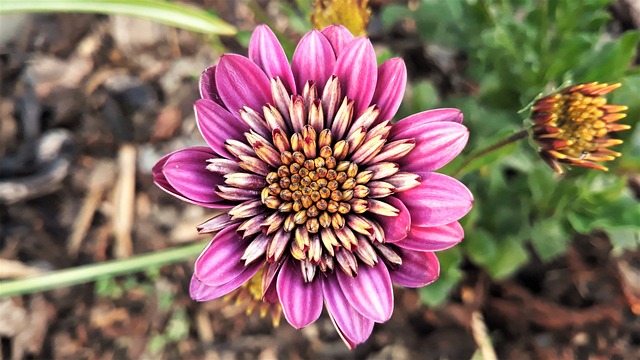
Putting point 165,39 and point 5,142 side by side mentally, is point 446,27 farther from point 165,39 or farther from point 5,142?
point 5,142

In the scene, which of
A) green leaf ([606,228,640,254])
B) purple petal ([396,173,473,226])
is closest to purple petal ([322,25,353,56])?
purple petal ([396,173,473,226])

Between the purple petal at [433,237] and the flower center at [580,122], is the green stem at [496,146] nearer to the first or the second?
the flower center at [580,122]

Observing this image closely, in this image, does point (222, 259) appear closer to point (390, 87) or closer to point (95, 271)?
point (390, 87)

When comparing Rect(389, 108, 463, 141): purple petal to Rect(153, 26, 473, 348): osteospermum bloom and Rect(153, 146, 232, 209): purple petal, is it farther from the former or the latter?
Rect(153, 146, 232, 209): purple petal

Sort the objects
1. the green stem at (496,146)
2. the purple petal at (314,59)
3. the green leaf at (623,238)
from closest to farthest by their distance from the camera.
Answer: the purple petal at (314,59) < the green stem at (496,146) < the green leaf at (623,238)

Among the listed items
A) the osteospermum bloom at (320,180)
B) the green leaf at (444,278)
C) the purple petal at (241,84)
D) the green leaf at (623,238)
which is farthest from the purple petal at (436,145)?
the green leaf at (623,238)
